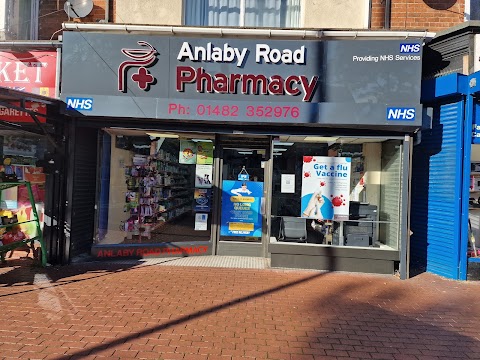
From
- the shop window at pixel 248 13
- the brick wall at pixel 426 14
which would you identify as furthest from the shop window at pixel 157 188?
the brick wall at pixel 426 14

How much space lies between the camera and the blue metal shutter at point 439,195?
22.2ft

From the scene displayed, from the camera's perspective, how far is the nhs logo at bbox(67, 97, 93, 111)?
686 centimetres

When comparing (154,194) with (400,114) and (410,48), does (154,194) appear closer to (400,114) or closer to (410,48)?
(400,114)

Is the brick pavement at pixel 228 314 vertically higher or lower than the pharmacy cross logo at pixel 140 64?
lower

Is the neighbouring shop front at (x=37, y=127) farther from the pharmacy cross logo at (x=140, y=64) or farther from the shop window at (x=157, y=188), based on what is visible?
the pharmacy cross logo at (x=140, y=64)

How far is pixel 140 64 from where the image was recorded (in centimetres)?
691

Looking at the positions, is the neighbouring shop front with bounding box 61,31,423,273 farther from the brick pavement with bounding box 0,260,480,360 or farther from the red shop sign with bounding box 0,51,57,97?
the brick pavement with bounding box 0,260,480,360

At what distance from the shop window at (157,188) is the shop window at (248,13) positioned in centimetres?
239

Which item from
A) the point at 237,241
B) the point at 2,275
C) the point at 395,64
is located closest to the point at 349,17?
the point at 395,64

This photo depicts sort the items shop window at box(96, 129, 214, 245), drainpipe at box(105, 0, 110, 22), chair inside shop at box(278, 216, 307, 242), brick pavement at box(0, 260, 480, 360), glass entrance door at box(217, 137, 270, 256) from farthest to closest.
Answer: glass entrance door at box(217, 137, 270, 256) < shop window at box(96, 129, 214, 245) < drainpipe at box(105, 0, 110, 22) < chair inside shop at box(278, 216, 307, 242) < brick pavement at box(0, 260, 480, 360)

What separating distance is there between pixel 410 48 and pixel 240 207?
A: 433 centimetres

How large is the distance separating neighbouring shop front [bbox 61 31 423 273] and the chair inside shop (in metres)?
0.02

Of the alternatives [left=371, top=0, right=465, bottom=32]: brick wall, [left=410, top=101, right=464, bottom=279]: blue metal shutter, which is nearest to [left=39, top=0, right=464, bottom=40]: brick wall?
[left=371, top=0, right=465, bottom=32]: brick wall

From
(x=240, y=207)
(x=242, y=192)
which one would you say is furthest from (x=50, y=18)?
(x=240, y=207)
